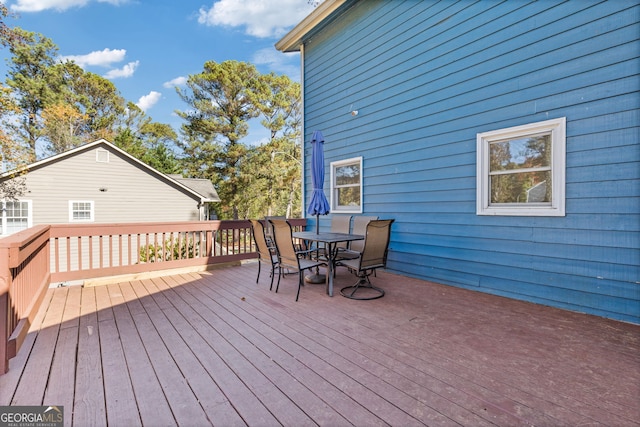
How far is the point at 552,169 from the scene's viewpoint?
10.8 feet

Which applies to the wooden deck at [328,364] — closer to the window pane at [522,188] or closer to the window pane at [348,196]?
the window pane at [522,188]

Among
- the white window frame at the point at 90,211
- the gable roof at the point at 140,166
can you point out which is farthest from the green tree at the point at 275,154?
the white window frame at the point at 90,211

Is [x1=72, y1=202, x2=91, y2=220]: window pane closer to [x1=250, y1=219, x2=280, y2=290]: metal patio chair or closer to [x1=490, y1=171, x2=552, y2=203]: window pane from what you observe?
[x1=250, y1=219, x2=280, y2=290]: metal patio chair

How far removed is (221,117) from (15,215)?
11162 millimetres

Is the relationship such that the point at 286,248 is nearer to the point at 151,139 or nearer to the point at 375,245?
the point at 375,245

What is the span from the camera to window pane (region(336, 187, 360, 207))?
19.2 ft

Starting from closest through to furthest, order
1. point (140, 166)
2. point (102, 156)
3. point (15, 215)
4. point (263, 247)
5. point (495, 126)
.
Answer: point (495, 126) → point (263, 247) → point (15, 215) → point (102, 156) → point (140, 166)

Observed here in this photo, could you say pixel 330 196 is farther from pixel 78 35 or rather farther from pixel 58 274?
pixel 78 35

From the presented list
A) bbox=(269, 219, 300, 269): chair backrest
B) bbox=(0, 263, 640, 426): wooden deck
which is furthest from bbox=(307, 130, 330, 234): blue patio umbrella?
bbox=(0, 263, 640, 426): wooden deck

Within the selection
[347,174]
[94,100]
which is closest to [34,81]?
[94,100]

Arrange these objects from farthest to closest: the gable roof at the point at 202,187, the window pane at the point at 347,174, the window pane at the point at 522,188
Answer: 1. the gable roof at the point at 202,187
2. the window pane at the point at 347,174
3. the window pane at the point at 522,188

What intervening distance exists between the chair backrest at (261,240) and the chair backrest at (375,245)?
4.57 ft

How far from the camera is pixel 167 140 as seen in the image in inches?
942

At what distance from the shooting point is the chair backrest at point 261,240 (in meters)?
4.23
